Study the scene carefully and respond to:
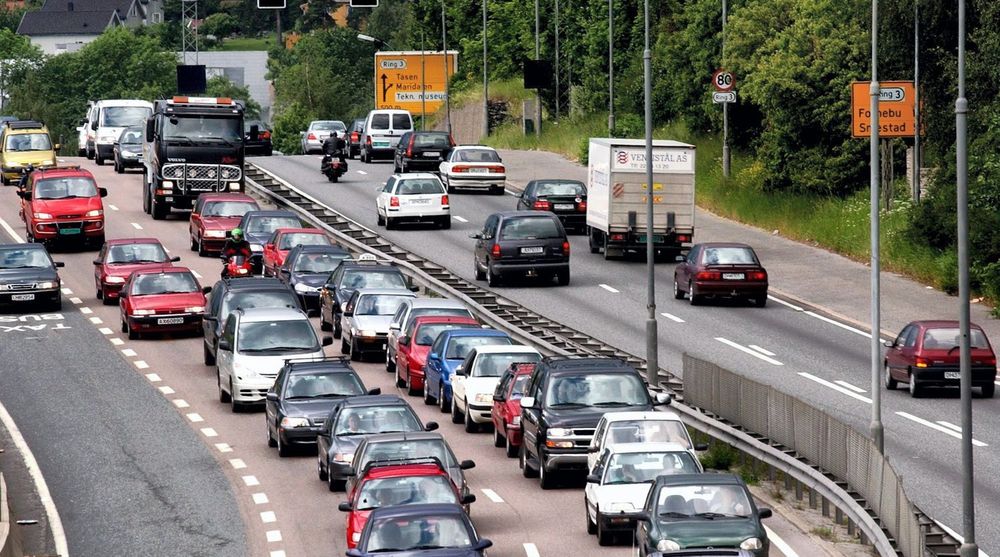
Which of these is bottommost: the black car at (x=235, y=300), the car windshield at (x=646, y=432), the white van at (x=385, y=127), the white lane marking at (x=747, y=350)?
the white lane marking at (x=747, y=350)

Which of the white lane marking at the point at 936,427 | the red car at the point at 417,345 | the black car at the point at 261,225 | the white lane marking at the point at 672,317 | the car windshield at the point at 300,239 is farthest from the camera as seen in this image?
the black car at the point at 261,225

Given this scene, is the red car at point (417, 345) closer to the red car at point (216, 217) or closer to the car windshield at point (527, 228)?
the car windshield at point (527, 228)

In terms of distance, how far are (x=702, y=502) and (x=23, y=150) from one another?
2032 inches

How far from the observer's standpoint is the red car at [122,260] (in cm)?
4622

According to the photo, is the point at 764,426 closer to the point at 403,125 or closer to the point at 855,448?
the point at 855,448

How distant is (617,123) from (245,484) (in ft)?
177

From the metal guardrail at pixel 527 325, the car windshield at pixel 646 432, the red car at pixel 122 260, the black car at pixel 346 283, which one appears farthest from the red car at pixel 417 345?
the red car at pixel 122 260

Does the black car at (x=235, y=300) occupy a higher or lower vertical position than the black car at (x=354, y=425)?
higher

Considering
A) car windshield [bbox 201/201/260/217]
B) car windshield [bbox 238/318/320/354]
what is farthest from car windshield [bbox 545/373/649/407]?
car windshield [bbox 201/201/260/217]

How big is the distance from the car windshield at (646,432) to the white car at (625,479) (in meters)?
0.70

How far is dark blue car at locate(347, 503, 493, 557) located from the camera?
20219 mm

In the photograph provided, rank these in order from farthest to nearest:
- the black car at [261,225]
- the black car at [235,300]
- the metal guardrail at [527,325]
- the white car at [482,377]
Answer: the black car at [261,225] → the black car at [235,300] → the white car at [482,377] → the metal guardrail at [527,325]

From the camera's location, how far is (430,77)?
334 ft

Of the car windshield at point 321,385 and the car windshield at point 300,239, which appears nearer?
the car windshield at point 321,385
